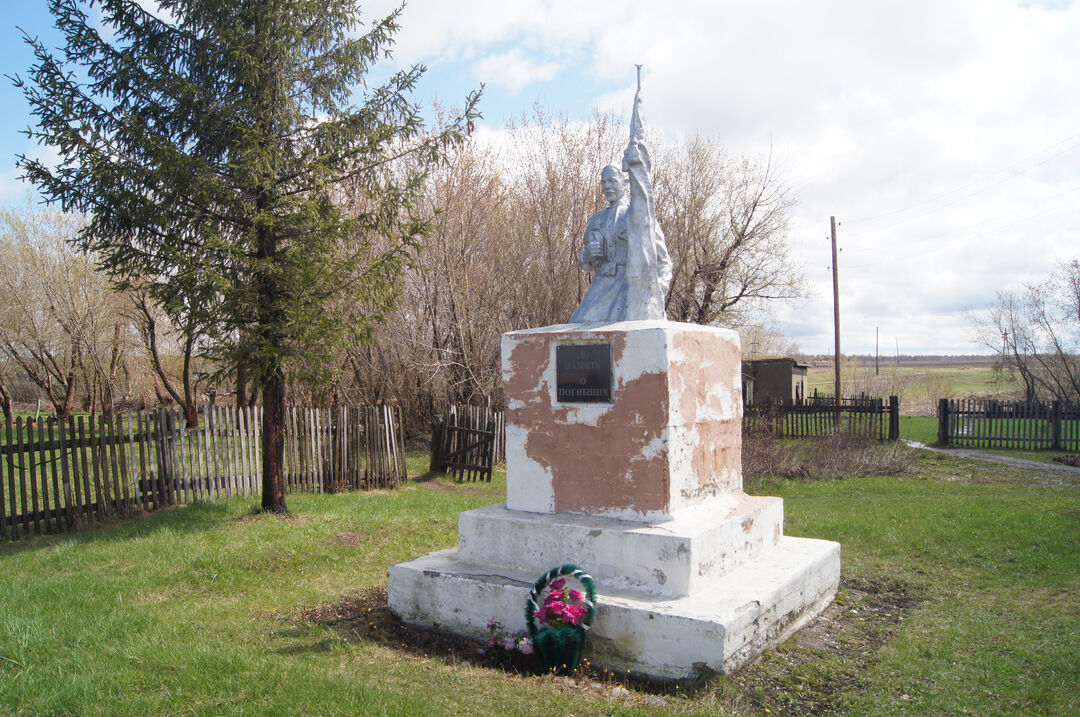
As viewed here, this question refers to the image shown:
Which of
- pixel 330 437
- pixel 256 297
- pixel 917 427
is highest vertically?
pixel 256 297

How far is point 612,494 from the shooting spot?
→ 5.00 m

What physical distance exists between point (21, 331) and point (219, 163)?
16.8 meters

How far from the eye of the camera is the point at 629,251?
566 centimetres

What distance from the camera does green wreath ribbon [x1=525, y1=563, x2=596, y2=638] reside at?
4363 millimetres

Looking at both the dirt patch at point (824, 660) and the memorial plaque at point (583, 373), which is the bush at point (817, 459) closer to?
the dirt patch at point (824, 660)

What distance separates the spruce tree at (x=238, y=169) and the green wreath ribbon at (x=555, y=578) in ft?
16.6

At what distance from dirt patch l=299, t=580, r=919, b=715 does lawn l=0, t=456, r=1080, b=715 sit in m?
0.02

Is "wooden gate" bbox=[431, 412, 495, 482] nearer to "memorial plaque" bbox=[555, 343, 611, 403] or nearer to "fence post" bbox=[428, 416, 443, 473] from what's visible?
"fence post" bbox=[428, 416, 443, 473]

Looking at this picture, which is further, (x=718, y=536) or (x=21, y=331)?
(x=21, y=331)

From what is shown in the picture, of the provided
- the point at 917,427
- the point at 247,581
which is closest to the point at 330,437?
the point at 247,581

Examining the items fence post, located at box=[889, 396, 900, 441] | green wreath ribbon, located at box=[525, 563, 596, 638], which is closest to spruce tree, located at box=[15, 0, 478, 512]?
green wreath ribbon, located at box=[525, 563, 596, 638]

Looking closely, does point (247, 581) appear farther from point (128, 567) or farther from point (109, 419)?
point (109, 419)

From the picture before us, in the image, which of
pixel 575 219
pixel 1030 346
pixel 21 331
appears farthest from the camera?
pixel 1030 346

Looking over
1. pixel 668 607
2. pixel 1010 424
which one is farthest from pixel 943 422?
pixel 668 607
